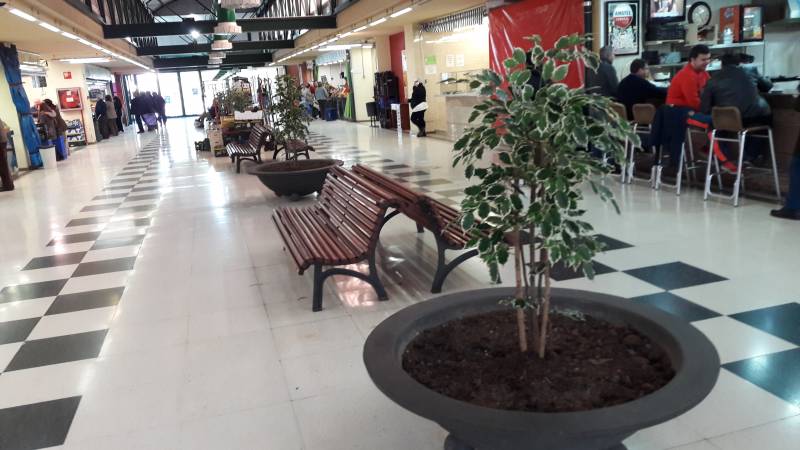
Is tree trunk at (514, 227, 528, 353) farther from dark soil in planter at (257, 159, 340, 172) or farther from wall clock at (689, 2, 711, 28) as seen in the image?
wall clock at (689, 2, 711, 28)

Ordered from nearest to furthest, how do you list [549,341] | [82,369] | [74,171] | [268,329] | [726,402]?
1. [549,341]
2. [726,402]
3. [82,369]
4. [268,329]
5. [74,171]

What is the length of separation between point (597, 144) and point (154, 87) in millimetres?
42593

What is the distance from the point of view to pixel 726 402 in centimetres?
238

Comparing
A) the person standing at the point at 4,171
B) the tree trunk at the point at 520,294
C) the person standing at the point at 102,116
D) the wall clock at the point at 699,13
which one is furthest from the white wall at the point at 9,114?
the tree trunk at the point at 520,294

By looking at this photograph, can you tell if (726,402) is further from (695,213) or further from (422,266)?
(695,213)

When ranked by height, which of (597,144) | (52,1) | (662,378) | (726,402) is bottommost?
(726,402)

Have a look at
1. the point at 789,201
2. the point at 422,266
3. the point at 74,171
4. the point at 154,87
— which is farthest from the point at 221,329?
the point at 154,87

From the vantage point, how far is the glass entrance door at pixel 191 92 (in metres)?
40.8

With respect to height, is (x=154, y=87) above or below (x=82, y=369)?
above

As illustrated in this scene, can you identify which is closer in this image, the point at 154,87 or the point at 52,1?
the point at 52,1

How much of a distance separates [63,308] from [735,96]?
18.5ft

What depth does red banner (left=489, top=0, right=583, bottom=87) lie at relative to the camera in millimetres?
7906

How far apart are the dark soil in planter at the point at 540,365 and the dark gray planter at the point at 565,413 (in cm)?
7

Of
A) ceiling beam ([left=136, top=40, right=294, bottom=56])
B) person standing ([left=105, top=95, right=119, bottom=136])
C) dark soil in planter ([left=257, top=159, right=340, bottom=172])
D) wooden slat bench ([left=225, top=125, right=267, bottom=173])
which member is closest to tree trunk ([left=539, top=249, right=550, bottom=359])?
dark soil in planter ([left=257, top=159, right=340, bottom=172])
